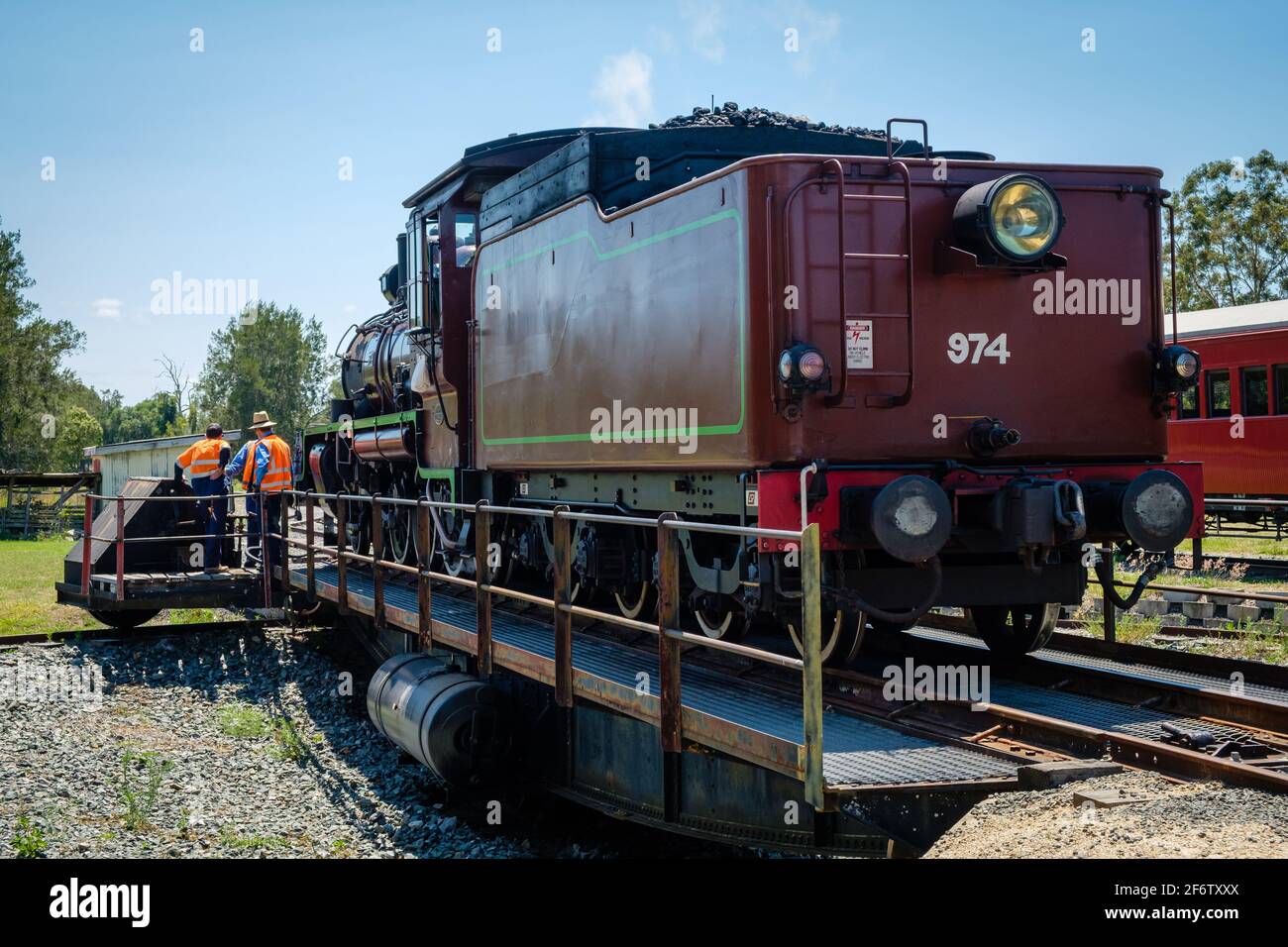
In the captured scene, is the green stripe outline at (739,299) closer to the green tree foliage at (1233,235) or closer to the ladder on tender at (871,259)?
the ladder on tender at (871,259)

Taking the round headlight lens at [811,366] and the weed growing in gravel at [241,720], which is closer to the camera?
the round headlight lens at [811,366]

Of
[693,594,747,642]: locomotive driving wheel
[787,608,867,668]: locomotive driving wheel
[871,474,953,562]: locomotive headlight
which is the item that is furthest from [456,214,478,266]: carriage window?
[871,474,953,562]: locomotive headlight

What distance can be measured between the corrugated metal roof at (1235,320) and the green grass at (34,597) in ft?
53.9

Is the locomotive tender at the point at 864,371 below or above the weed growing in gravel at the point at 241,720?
above

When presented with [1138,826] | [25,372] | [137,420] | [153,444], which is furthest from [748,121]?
[137,420]

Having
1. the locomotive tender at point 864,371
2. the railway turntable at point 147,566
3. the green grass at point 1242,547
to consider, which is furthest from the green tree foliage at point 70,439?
the locomotive tender at point 864,371

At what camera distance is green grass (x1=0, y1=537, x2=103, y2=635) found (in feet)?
50.3

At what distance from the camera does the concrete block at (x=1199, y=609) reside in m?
11.1

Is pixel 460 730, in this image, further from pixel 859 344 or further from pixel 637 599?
pixel 859 344

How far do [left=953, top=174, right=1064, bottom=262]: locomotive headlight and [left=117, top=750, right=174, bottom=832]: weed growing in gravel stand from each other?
22.2 feet

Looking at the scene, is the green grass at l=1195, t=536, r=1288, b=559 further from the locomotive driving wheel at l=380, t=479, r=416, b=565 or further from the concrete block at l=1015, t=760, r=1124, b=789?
the concrete block at l=1015, t=760, r=1124, b=789

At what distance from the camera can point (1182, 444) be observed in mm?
18656
